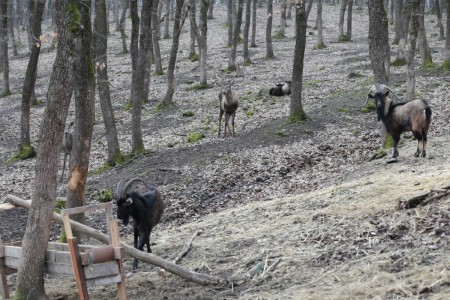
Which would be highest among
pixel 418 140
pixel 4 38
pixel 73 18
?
pixel 73 18

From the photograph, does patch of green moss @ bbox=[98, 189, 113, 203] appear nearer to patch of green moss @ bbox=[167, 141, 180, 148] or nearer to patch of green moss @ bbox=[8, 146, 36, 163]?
patch of green moss @ bbox=[167, 141, 180, 148]

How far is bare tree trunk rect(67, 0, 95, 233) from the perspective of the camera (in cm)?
1049

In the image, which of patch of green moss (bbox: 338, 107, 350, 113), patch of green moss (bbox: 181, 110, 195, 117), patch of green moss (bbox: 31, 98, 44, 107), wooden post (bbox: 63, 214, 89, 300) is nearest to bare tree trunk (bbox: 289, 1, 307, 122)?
patch of green moss (bbox: 338, 107, 350, 113)

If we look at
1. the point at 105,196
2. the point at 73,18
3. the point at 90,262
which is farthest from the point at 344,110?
the point at 90,262

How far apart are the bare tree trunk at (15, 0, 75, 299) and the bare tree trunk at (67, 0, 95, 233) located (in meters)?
2.39

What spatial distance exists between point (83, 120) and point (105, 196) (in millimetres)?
4744

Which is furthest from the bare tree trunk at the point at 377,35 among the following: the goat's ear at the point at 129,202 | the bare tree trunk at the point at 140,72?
the goat's ear at the point at 129,202

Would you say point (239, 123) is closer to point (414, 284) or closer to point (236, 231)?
point (236, 231)

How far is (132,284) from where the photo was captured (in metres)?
8.93

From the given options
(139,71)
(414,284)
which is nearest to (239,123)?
(139,71)

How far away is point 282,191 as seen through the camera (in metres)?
14.6

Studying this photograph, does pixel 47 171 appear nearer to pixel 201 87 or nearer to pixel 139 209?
pixel 139 209

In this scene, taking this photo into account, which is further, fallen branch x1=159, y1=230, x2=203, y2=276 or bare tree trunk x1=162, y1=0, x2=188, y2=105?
bare tree trunk x1=162, y1=0, x2=188, y2=105

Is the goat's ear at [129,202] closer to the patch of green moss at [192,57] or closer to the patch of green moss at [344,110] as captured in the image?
the patch of green moss at [344,110]
